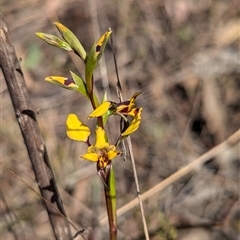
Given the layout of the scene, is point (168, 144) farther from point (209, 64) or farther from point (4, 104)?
point (4, 104)

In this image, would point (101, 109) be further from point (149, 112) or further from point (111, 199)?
point (149, 112)

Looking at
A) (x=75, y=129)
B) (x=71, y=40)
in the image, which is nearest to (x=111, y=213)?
(x=75, y=129)

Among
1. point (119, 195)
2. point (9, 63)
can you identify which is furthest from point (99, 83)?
point (9, 63)

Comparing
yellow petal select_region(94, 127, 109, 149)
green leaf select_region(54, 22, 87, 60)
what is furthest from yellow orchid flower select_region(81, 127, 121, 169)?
green leaf select_region(54, 22, 87, 60)

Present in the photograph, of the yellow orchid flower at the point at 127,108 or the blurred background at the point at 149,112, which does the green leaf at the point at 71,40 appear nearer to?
the yellow orchid flower at the point at 127,108

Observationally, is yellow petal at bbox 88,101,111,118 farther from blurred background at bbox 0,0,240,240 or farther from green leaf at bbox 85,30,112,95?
blurred background at bbox 0,0,240,240

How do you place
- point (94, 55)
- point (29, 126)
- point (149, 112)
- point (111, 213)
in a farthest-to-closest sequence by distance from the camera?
point (149, 112) → point (29, 126) → point (111, 213) → point (94, 55)
